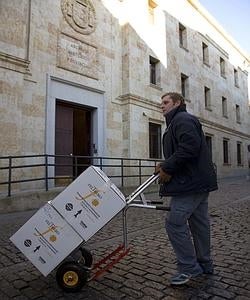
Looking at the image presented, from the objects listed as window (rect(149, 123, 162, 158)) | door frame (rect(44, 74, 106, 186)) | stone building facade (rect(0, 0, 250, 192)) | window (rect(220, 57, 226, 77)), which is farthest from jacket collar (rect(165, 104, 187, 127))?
window (rect(220, 57, 226, 77))

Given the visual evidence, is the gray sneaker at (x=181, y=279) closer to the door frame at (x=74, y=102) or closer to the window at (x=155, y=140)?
the door frame at (x=74, y=102)

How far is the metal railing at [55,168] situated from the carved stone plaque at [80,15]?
208 inches

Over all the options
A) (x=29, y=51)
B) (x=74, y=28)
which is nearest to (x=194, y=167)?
(x=29, y=51)

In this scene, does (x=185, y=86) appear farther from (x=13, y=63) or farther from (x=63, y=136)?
(x=13, y=63)

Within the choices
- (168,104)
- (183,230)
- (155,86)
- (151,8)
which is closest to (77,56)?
(155,86)

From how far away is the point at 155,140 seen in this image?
50.5 feet

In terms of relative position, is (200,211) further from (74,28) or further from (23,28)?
(74,28)

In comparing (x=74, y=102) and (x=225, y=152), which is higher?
(x=74, y=102)

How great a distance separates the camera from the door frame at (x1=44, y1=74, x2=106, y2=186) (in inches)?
425

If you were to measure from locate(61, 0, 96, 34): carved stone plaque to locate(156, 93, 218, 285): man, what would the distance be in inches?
405

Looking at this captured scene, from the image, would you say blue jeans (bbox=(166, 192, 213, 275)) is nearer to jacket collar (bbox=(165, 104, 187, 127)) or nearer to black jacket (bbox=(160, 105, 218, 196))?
black jacket (bbox=(160, 105, 218, 196))

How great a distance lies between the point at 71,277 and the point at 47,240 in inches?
16.6

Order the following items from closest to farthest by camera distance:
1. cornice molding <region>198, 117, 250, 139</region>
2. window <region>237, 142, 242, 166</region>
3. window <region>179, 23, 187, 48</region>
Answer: window <region>179, 23, 187, 48</region> → cornice molding <region>198, 117, 250, 139</region> → window <region>237, 142, 242, 166</region>

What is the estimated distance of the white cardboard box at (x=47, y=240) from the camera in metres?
2.95
